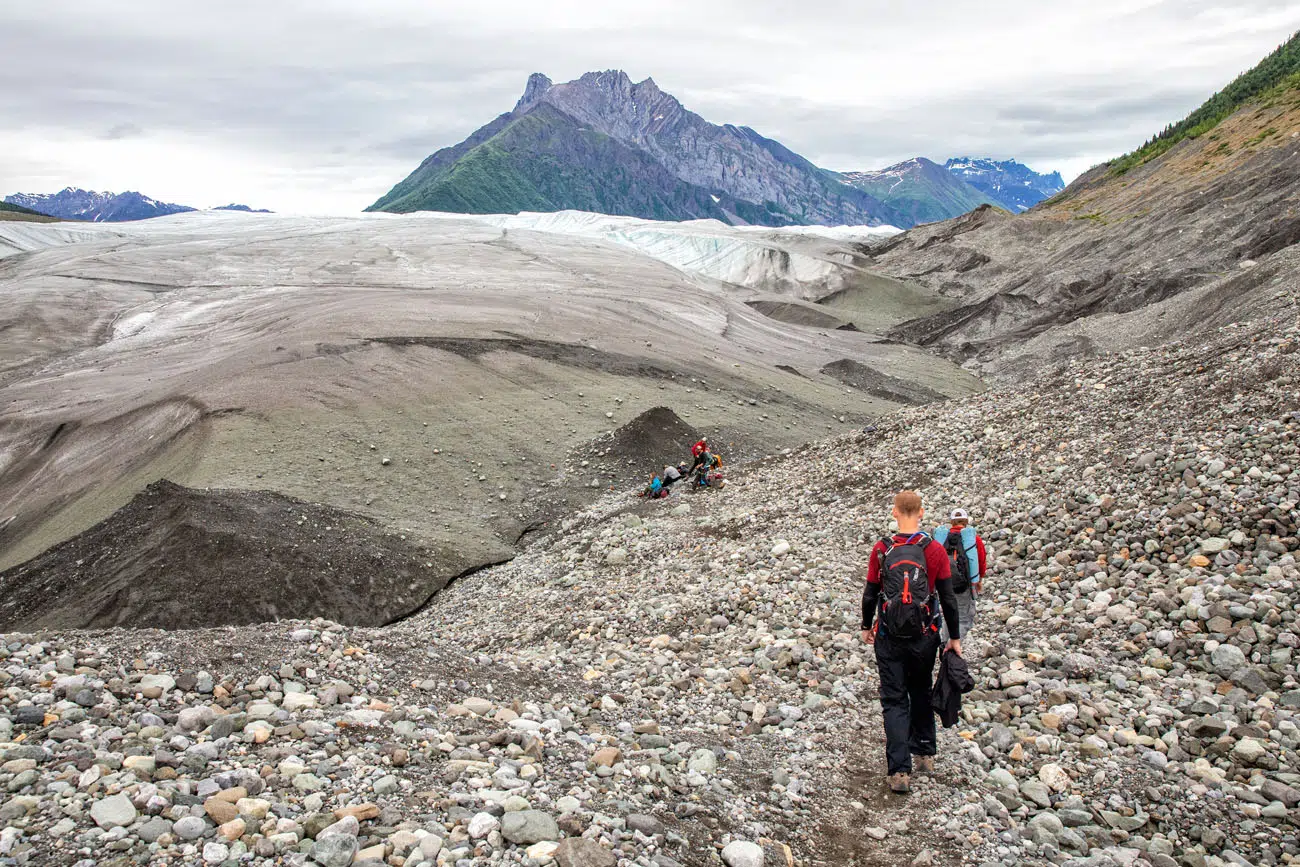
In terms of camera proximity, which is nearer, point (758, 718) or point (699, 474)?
point (758, 718)

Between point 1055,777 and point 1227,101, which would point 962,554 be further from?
point 1227,101

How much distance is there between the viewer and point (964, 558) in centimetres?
735

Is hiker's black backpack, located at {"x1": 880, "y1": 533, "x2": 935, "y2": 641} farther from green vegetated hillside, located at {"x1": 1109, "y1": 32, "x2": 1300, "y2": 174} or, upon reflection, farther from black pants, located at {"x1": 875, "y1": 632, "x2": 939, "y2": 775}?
green vegetated hillside, located at {"x1": 1109, "y1": 32, "x2": 1300, "y2": 174}

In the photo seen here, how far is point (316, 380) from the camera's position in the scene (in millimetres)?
28141

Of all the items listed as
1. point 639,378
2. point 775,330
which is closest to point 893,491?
point 639,378

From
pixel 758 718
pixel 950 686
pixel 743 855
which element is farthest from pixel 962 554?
pixel 743 855

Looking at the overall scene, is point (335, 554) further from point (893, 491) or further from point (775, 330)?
point (775, 330)

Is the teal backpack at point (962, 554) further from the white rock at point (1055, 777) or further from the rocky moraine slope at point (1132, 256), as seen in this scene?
the rocky moraine slope at point (1132, 256)

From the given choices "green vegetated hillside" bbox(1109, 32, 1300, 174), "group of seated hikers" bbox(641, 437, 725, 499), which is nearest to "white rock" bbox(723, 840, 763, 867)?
"group of seated hikers" bbox(641, 437, 725, 499)

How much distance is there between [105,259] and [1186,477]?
282ft

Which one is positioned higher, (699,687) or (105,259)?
(105,259)

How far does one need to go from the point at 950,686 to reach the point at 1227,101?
130 meters

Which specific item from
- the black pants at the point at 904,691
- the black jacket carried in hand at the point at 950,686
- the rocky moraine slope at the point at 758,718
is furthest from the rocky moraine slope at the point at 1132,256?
the black pants at the point at 904,691

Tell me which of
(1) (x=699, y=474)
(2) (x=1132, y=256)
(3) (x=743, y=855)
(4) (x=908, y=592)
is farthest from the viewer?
(2) (x=1132, y=256)
